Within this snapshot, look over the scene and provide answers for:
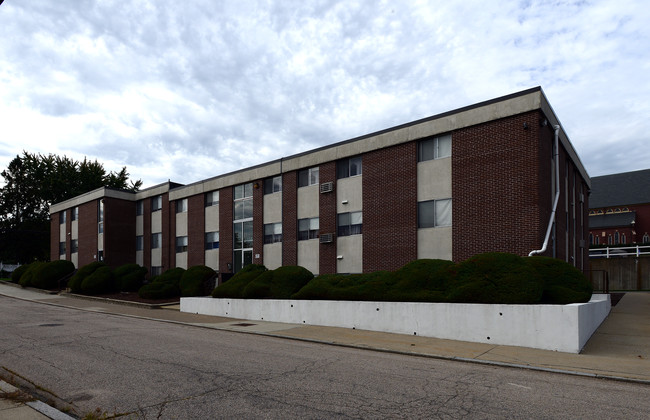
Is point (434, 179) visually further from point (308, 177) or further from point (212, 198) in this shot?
point (212, 198)

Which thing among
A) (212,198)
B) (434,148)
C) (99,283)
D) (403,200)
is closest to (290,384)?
(403,200)

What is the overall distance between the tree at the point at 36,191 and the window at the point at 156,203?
3147 centimetres

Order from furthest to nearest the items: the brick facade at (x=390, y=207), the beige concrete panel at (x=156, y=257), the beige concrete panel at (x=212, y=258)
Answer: the beige concrete panel at (x=156, y=257), the beige concrete panel at (x=212, y=258), the brick facade at (x=390, y=207)

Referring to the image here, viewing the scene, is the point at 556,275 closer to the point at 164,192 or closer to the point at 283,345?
the point at 283,345

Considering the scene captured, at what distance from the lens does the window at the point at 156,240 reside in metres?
39.8

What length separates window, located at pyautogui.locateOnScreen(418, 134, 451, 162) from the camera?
20625mm

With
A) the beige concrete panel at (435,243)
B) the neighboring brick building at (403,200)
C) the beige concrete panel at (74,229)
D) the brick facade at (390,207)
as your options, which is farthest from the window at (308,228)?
the beige concrete panel at (74,229)

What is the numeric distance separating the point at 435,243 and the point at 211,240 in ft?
63.8

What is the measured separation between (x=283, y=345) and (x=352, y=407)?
6426 mm

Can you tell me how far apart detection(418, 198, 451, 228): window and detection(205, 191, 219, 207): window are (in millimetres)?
18081

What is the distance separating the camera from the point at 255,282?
21.0 m

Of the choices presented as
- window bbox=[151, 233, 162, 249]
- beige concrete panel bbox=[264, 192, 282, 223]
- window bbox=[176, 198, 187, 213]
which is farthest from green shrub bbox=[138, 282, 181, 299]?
window bbox=[151, 233, 162, 249]

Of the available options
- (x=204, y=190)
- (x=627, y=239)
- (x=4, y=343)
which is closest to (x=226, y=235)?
(x=204, y=190)

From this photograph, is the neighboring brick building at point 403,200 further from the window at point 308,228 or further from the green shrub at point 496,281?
the green shrub at point 496,281
